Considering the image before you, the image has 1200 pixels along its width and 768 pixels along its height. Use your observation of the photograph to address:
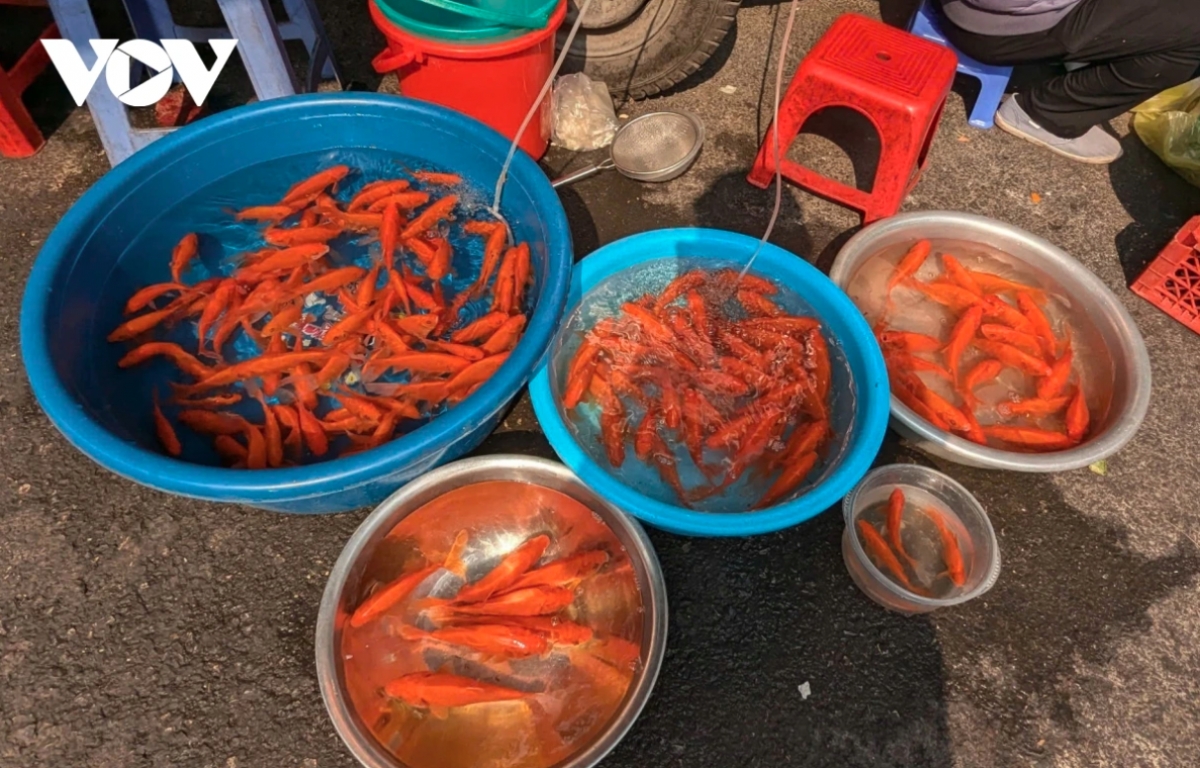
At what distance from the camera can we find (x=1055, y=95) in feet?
10.6

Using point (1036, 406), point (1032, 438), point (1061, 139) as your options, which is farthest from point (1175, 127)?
point (1032, 438)

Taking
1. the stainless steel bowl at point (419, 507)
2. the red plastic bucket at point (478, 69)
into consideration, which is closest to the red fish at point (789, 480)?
the stainless steel bowl at point (419, 507)

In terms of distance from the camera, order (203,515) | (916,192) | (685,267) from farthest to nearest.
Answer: (916,192) < (685,267) < (203,515)

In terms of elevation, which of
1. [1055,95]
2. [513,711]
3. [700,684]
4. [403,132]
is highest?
[403,132]

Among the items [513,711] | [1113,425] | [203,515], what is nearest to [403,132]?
[203,515]

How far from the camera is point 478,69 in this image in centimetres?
264

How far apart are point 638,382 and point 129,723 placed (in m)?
1.82

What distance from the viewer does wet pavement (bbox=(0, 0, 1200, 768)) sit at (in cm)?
201

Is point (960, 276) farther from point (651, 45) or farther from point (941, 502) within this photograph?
point (651, 45)

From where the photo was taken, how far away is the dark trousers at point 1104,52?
9.36 feet

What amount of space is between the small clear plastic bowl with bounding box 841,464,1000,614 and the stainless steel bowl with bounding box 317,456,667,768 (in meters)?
0.66

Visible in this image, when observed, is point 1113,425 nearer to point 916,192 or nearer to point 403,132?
point 916,192

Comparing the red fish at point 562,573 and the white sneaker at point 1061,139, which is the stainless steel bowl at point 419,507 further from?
the white sneaker at point 1061,139

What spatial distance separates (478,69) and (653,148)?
35.6 inches
